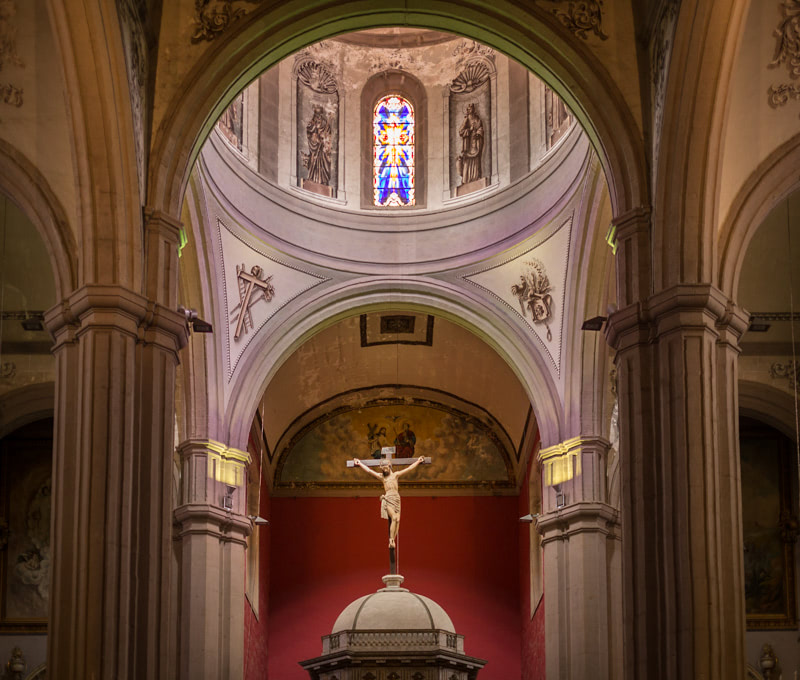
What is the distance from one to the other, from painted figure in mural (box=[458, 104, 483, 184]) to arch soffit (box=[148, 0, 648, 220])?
814cm

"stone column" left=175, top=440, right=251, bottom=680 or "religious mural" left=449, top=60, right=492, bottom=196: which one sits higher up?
"religious mural" left=449, top=60, right=492, bottom=196

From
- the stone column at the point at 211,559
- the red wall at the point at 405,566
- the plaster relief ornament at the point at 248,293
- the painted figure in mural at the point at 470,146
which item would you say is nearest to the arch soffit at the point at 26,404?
the stone column at the point at 211,559

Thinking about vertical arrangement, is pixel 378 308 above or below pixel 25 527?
above

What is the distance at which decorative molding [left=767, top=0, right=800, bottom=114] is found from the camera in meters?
13.7

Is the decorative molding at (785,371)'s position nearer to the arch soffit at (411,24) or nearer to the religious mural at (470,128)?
the religious mural at (470,128)

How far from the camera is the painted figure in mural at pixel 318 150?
24.0 meters

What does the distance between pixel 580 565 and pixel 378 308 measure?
211 inches

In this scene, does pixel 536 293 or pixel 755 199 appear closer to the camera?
pixel 755 199

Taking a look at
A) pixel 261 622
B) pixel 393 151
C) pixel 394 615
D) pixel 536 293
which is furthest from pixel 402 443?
pixel 394 615

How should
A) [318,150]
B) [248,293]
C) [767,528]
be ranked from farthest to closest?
1. [318,150]
2. [248,293]
3. [767,528]

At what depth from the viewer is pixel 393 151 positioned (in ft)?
81.7

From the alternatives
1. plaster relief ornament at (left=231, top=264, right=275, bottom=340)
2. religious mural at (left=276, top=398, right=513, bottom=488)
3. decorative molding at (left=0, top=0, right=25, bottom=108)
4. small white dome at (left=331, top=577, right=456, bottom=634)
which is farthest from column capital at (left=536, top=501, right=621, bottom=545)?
decorative molding at (left=0, top=0, right=25, bottom=108)

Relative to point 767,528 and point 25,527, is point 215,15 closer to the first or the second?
point 25,527

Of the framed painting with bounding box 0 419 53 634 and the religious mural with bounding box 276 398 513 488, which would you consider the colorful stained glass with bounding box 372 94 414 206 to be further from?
the framed painting with bounding box 0 419 53 634
